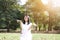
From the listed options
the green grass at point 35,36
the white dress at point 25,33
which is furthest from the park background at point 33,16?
the white dress at point 25,33

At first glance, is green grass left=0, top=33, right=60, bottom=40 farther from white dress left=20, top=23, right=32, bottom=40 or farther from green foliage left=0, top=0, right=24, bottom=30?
white dress left=20, top=23, right=32, bottom=40

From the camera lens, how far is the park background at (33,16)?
3812 millimetres

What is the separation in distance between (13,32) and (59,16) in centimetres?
88

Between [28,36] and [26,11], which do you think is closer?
[28,36]

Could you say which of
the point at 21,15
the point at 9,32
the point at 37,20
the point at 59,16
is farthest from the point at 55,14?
the point at 9,32

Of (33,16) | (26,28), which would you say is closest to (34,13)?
(33,16)

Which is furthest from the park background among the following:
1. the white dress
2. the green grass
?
the white dress

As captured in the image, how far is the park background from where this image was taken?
381 cm

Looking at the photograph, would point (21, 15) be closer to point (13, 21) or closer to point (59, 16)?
point (13, 21)

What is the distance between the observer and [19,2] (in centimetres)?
389

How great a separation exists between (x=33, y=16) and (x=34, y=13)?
0.06m

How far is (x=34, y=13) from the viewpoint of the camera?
12.6 ft

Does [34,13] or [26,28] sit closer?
[26,28]

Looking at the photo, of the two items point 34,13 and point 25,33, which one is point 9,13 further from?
point 25,33
